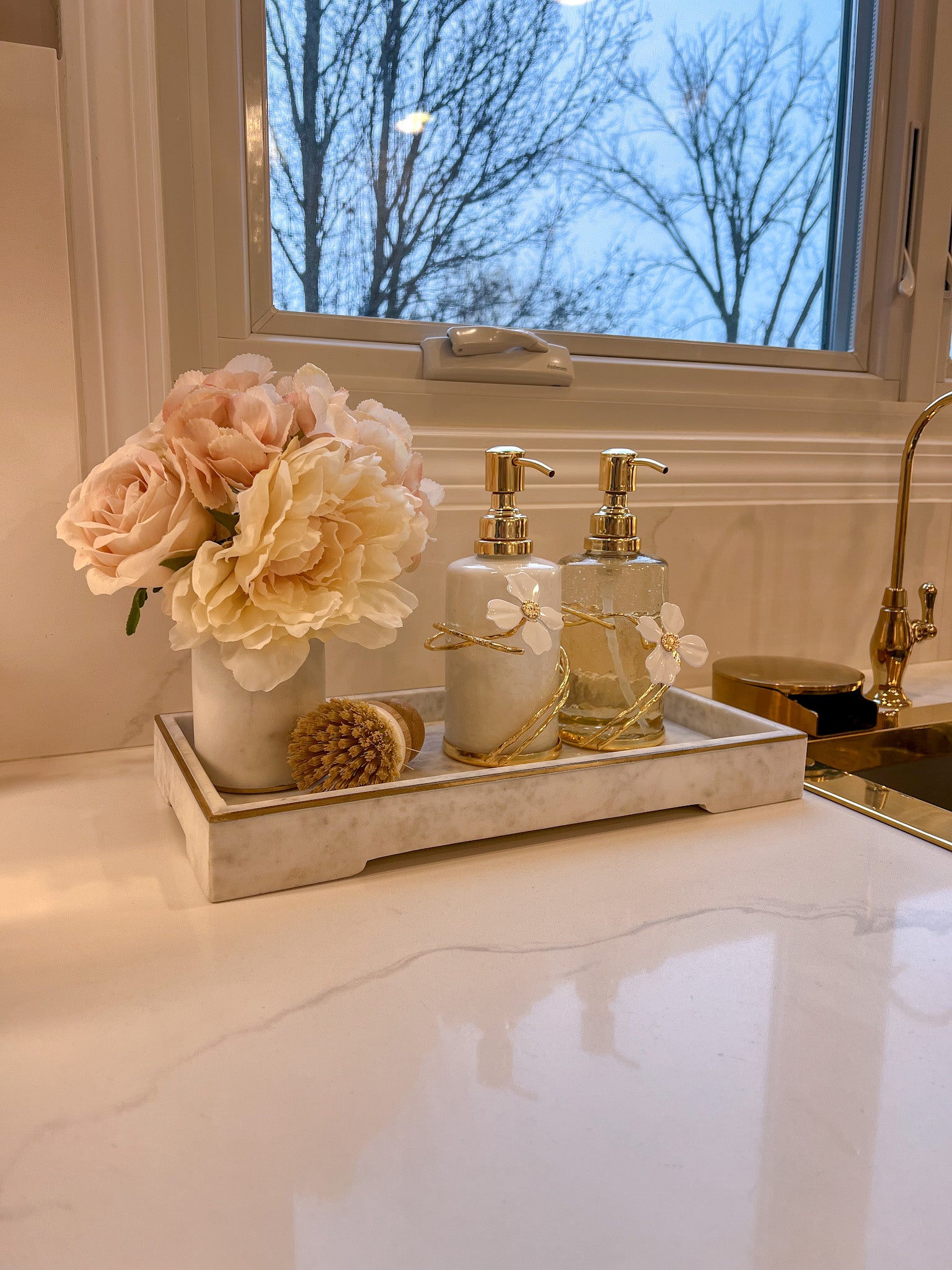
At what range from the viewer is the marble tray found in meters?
0.58

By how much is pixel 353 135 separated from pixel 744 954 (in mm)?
884

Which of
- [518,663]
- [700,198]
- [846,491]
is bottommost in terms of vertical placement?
[518,663]

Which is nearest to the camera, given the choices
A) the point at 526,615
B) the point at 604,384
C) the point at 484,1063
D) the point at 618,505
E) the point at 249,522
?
the point at 484,1063

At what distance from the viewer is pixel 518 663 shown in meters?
0.71

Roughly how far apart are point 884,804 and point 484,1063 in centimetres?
48

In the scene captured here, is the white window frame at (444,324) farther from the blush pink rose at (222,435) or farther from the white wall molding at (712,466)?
the blush pink rose at (222,435)

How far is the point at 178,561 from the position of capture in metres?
0.61

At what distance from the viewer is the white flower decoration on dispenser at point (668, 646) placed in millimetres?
722

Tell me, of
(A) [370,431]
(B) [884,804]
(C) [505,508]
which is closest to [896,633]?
(B) [884,804]

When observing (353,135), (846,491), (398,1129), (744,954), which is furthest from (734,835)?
(353,135)

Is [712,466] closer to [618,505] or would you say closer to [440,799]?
[618,505]

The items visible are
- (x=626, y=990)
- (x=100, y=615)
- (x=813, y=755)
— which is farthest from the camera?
(x=813, y=755)

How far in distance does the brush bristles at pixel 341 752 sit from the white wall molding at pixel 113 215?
0.36 metres

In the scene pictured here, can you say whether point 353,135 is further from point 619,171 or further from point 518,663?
point 518,663
